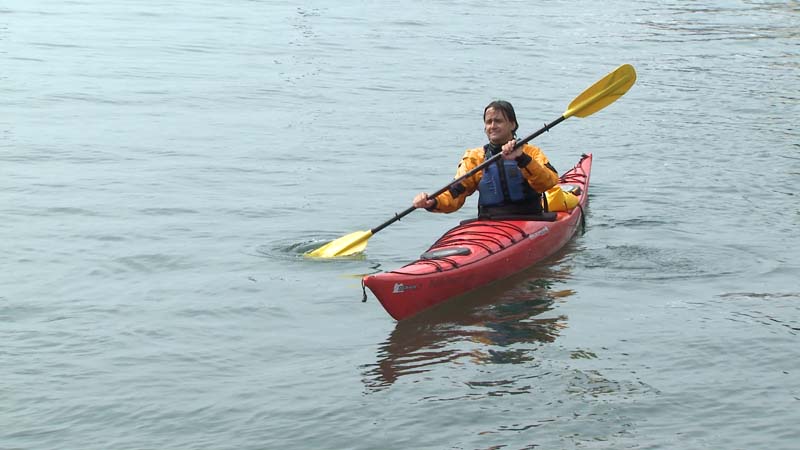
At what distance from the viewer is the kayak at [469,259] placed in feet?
24.5

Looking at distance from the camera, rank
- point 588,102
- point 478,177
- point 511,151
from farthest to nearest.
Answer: point 588,102 < point 478,177 < point 511,151

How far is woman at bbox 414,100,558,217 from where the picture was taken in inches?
323

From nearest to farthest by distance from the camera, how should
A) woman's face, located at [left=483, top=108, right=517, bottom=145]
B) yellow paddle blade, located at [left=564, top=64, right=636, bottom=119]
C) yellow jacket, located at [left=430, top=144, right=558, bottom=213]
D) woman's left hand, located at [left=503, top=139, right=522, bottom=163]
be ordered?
woman's left hand, located at [left=503, top=139, right=522, bottom=163], woman's face, located at [left=483, top=108, right=517, bottom=145], yellow jacket, located at [left=430, top=144, right=558, bottom=213], yellow paddle blade, located at [left=564, top=64, right=636, bottom=119]

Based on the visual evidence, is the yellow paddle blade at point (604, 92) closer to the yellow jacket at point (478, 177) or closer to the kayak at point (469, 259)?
the kayak at point (469, 259)

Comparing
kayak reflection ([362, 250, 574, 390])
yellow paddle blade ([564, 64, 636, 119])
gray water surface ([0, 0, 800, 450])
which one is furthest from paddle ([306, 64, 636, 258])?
kayak reflection ([362, 250, 574, 390])

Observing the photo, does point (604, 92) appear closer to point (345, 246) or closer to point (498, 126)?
point (498, 126)

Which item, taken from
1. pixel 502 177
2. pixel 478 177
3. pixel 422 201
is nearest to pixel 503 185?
pixel 502 177

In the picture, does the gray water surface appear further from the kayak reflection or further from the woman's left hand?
the woman's left hand

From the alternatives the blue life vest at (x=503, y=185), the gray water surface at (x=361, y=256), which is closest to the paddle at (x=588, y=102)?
the gray water surface at (x=361, y=256)

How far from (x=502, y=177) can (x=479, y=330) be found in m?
1.47

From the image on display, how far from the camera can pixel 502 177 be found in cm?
852

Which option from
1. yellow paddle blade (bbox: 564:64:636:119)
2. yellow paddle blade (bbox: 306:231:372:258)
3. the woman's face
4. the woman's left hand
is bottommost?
yellow paddle blade (bbox: 306:231:372:258)

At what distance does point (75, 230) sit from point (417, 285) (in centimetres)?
367

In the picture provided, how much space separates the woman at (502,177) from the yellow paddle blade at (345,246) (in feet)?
2.56
